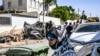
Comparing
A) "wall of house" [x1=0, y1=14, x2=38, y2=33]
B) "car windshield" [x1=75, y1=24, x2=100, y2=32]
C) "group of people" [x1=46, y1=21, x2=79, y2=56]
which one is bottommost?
"wall of house" [x1=0, y1=14, x2=38, y2=33]

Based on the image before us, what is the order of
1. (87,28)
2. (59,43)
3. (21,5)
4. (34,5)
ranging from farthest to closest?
(34,5)
(21,5)
(87,28)
(59,43)

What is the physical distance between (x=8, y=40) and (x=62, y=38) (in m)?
22.6

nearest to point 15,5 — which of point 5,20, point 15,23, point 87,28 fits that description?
point 15,23

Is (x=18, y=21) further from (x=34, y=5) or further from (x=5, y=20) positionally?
(x=34, y=5)

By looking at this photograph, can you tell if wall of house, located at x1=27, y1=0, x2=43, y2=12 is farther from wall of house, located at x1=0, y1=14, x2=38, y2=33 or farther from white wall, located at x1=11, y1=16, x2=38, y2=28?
white wall, located at x1=11, y1=16, x2=38, y2=28

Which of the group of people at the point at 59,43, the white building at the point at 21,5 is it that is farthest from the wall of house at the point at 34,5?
the group of people at the point at 59,43

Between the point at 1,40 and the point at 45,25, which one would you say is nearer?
the point at 1,40

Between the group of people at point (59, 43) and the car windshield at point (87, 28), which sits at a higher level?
the group of people at point (59, 43)

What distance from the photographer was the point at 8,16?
34.8m

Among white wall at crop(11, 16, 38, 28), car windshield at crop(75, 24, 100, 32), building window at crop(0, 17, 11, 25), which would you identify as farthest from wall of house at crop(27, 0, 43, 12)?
car windshield at crop(75, 24, 100, 32)

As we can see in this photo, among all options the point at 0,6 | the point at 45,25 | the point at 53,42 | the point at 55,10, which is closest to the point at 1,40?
the point at 45,25

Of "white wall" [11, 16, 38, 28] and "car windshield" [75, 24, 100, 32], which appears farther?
"white wall" [11, 16, 38, 28]

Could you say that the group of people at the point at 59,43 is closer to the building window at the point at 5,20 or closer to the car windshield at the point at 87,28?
the car windshield at the point at 87,28

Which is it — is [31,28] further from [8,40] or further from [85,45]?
[85,45]
